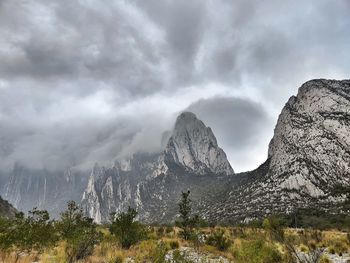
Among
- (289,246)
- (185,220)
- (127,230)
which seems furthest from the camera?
(185,220)

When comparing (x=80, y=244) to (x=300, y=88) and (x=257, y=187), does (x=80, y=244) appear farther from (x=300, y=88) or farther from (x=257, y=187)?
(x=300, y=88)

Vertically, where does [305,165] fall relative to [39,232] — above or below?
above

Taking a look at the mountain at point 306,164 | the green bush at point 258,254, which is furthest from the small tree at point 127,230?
the mountain at point 306,164

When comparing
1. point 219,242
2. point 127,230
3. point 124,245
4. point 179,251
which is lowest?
point 179,251

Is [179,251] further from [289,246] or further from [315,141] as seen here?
[315,141]

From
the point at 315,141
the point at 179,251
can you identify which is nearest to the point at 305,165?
the point at 315,141

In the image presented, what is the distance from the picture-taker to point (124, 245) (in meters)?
25.9

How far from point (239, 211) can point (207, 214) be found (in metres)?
27.7

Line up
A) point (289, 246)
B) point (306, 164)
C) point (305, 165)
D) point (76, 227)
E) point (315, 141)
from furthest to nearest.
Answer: point (315, 141)
point (306, 164)
point (305, 165)
point (76, 227)
point (289, 246)

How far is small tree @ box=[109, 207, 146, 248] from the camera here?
25938 mm

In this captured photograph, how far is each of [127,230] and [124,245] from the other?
1.69 m

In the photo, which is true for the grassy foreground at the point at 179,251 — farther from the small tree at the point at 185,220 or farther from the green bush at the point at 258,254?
the small tree at the point at 185,220

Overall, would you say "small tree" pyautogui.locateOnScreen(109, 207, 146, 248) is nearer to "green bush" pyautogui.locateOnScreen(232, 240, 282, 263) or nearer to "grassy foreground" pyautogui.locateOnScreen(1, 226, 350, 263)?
"grassy foreground" pyautogui.locateOnScreen(1, 226, 350, 263)

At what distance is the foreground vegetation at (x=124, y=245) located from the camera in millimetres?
16219
